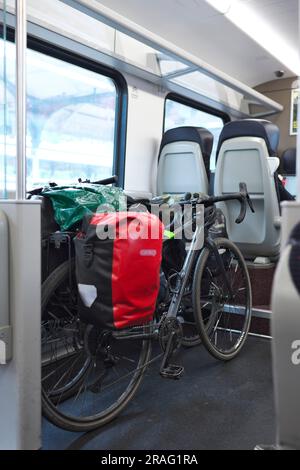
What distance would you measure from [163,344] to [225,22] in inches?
112

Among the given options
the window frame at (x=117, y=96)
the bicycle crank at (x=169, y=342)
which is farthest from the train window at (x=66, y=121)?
the bicycle crank at (x=169, y=342)

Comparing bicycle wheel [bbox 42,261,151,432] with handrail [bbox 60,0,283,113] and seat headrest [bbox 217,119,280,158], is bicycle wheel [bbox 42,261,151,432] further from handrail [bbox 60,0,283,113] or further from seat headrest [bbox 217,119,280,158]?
seat headrest [bbox 217,119,280,158]

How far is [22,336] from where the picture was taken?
1.38 metres

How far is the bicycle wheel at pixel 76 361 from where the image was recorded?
1.64 m

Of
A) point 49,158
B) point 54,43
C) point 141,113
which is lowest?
point 49,158

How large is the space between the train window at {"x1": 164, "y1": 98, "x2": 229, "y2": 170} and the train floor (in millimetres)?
2576

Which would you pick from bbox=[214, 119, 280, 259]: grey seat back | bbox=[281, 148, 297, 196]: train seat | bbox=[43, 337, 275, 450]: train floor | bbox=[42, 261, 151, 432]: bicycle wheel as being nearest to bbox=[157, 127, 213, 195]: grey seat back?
bbox=[214, 119, 280, 259]: grey seat back

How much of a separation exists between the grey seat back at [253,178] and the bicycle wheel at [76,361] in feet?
5.08

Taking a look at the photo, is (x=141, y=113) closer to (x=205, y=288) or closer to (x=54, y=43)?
(x=54, y=43)

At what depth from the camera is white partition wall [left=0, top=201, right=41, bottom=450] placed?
1379mm

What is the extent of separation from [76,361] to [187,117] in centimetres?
329

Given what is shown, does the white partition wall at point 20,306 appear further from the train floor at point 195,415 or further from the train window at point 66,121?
the train window at point 66,121
